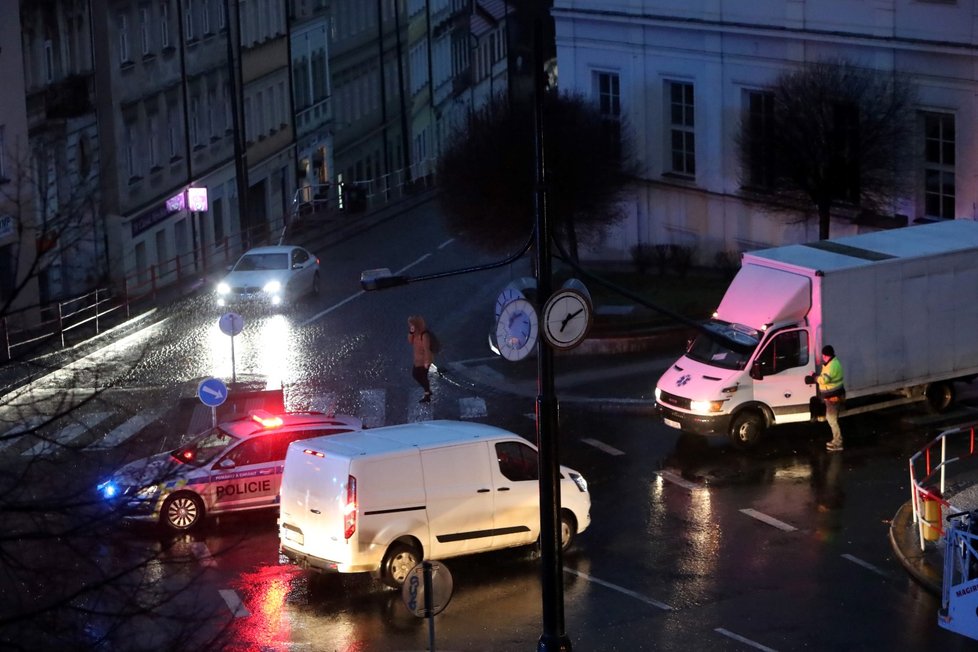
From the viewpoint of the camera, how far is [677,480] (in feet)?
76.0

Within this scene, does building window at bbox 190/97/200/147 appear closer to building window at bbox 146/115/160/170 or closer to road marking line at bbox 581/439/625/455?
building window at bbox 146/115/160/170

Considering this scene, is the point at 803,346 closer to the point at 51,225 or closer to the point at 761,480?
the point at 761,480

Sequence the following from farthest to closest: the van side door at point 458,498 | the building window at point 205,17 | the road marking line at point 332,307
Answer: the building window at point 205,17, the road marking line at point 332,307, the van side door at point 458,498

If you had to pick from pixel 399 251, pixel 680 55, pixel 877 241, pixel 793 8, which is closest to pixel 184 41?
pixel 399 251

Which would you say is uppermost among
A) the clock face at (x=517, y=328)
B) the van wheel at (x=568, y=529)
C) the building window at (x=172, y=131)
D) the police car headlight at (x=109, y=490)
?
the building window at (x=172, y=131)

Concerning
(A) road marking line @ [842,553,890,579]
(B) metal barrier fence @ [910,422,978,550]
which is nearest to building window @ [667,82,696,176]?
(B) metal barrier fence @ [910,422,978,550]

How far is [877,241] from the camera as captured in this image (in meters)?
26.6

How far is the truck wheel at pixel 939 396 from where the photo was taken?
2662 centimetres

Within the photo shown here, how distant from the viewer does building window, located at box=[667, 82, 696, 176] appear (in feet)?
135

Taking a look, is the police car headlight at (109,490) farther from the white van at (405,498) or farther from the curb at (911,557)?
the curb at (911,557)

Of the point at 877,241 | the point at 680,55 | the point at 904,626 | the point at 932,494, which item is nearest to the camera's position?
the point at 904,626

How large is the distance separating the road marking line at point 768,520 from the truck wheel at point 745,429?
10.5 feet

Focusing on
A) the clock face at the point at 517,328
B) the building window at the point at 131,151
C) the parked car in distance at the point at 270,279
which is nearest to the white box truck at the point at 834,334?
the clock face at the point at 517,328

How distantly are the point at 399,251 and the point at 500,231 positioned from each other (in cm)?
1133
